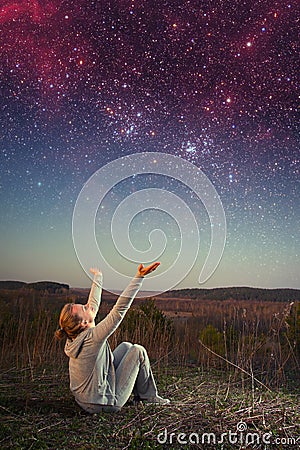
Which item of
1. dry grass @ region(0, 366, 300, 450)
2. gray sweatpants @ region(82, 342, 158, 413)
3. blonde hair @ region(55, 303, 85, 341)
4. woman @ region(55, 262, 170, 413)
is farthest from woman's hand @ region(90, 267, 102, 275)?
dry grass @ region(0, 366, 300, 450)

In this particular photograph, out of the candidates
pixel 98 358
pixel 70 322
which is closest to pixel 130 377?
pixel 98 358

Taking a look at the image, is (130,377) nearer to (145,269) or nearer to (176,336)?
(145,269)

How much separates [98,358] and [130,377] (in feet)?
0.98

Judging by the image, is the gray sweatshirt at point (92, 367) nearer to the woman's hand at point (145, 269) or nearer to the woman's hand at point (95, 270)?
the woman's hand at point (145, 269)

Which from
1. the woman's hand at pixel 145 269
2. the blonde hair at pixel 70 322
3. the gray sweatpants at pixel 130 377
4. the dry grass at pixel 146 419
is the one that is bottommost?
the dry grass at pixel 146 419

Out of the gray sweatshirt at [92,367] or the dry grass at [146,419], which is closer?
the dry grass at [146,419]

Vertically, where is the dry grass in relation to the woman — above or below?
below

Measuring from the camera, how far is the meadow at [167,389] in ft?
8.77

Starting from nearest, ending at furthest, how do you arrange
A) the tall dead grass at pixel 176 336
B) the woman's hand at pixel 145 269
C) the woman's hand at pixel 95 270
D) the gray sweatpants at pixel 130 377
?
1. the woman's hand at pixel 145 269
2. the gray sweatpants at pixel 130 377
3. the woman's hand at pixel 95 270
4. the tall dead grass at pixel 176 336

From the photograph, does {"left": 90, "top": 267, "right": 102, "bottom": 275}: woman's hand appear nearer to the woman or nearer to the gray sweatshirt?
the woman

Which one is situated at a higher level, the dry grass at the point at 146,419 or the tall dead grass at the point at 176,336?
the tall dead grass at the point at 176,336

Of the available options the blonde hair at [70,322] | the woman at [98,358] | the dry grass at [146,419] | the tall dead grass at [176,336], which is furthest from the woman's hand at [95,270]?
the tall dead grass at [176,336]

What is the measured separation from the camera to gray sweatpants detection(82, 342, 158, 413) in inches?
122

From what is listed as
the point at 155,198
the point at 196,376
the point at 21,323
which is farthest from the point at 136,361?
the point at 21,323
